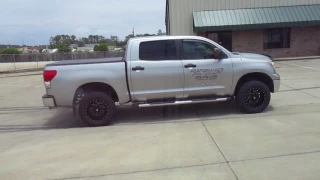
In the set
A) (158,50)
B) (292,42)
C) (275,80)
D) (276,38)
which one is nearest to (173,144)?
(158,50)

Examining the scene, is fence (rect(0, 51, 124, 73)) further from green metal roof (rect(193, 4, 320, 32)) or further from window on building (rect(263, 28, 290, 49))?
window on building (rect(263, 28, 290, 49))

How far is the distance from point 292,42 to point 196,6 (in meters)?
7.98

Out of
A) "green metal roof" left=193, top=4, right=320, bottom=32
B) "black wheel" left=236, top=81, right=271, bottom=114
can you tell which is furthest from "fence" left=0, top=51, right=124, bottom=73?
"black wheel" left=236, top=81, right=271, bottom=114

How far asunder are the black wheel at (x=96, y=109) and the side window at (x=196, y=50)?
6.85ft

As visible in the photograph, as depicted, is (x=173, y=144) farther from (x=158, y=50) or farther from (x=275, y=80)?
(x=275, y=80)

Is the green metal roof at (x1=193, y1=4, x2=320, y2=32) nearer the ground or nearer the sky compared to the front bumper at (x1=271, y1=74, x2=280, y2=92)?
nearer the sky

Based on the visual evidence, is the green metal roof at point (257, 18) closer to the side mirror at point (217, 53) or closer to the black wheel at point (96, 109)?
the side mirror at point (217, 53)

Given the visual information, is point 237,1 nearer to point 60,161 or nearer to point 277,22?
point 277,22

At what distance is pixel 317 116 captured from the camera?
21.8 ft

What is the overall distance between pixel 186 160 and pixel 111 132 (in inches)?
90.8

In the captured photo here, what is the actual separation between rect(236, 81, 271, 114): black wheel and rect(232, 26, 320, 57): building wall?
1683 centimetres

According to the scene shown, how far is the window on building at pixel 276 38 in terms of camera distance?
2334 cm

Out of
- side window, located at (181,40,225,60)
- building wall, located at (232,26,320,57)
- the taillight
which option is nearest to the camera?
the taillight

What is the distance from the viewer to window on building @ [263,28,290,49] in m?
23.3
